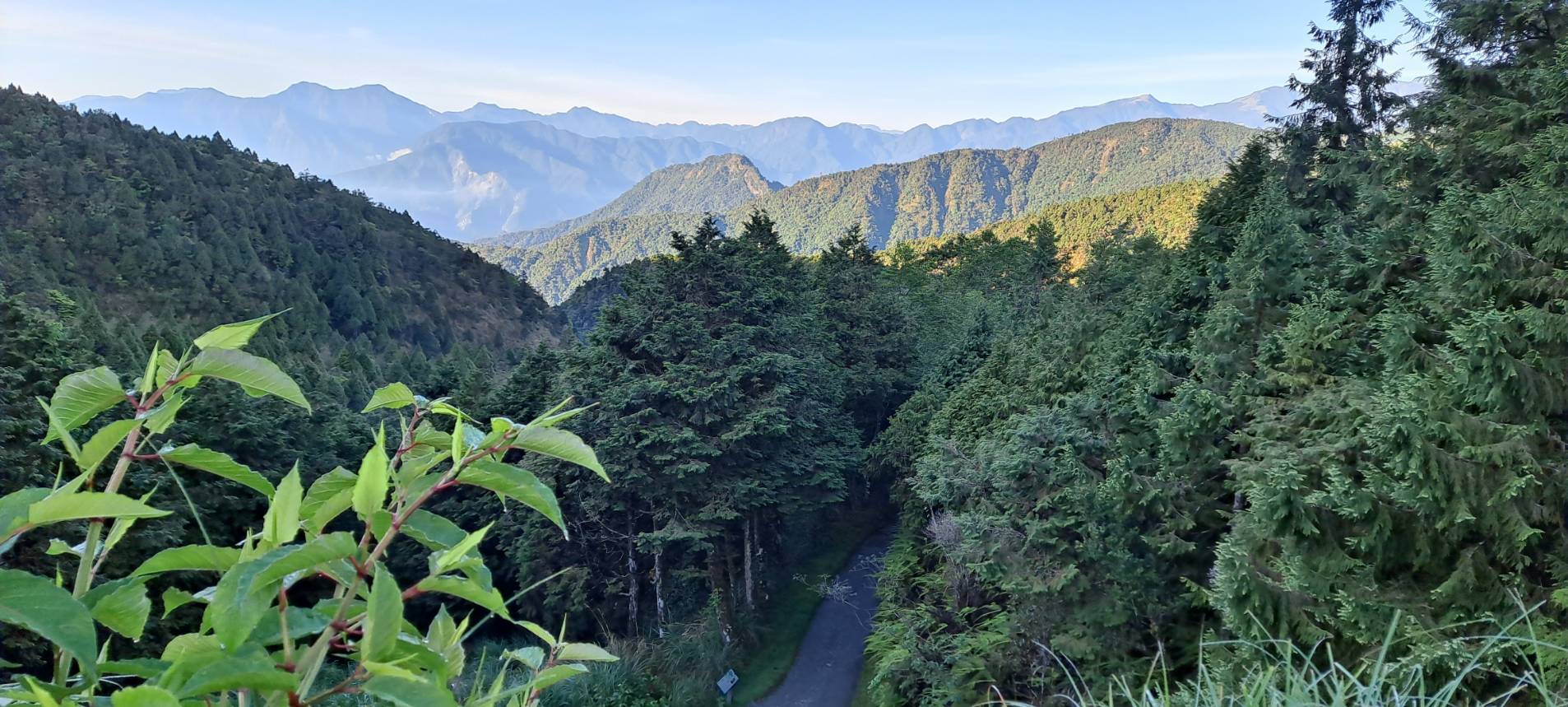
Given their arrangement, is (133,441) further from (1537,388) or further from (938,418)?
(938,418)

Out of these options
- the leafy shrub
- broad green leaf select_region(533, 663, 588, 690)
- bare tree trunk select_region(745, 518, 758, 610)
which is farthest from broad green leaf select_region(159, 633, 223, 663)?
bare tree trunk select_region(745, 518, 758, 610)

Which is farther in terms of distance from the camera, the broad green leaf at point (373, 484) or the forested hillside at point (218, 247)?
the forested hillside at point (218, 247)

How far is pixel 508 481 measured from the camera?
A: 39.8 inches

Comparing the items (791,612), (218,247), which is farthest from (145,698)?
(218,247)

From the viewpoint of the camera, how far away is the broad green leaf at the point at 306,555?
2.72 ft

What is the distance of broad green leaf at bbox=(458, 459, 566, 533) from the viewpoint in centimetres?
100

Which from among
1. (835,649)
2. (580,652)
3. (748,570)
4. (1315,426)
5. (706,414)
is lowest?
(835,649)

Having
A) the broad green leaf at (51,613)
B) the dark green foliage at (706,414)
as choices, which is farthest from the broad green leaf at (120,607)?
the dark green foliage at (706,414)

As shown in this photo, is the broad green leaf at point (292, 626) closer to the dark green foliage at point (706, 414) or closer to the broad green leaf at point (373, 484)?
the broad green leaf at point (373, 484)

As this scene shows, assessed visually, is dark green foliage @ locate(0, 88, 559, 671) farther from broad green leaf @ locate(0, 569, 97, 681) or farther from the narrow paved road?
the narrow paved road

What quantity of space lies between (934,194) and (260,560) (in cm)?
20190

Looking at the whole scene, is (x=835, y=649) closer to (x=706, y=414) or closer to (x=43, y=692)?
(x=706, y=414)

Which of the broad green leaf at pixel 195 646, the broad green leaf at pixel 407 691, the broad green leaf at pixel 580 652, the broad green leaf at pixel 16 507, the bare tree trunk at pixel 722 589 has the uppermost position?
the broad green leaf at pixel 16 507

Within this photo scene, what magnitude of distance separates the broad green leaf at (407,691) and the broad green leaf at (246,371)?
0.35m
